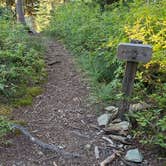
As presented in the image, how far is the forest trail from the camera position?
3.45 m

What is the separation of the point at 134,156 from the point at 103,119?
97cm

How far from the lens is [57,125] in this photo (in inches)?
167

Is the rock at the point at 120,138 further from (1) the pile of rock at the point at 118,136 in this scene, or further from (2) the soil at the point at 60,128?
(2) the soil at the point at 60,128

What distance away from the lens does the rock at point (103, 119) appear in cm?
421

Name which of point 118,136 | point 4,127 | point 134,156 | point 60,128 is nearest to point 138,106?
point 118,136

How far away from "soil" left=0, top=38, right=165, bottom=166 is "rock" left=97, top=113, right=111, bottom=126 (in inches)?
3.3

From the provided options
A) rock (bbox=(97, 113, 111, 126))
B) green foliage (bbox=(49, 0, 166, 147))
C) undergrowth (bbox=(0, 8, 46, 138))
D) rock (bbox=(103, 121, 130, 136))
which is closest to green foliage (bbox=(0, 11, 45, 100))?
undergrowth (bbox=(0, 8, 46, 138))

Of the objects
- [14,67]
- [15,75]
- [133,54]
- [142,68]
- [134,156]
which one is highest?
[133,54]

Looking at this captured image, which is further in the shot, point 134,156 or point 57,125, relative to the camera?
point 57,125

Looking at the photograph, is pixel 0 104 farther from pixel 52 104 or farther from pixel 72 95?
pixel 72 95

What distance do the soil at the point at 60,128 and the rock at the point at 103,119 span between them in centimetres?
8

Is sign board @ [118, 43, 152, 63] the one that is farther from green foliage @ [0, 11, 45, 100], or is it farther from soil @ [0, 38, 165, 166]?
green foliage @ [0, 11, 45, 100]

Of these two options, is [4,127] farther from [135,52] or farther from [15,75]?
[135,52]

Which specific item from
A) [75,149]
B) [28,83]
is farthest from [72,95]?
[75,149]
